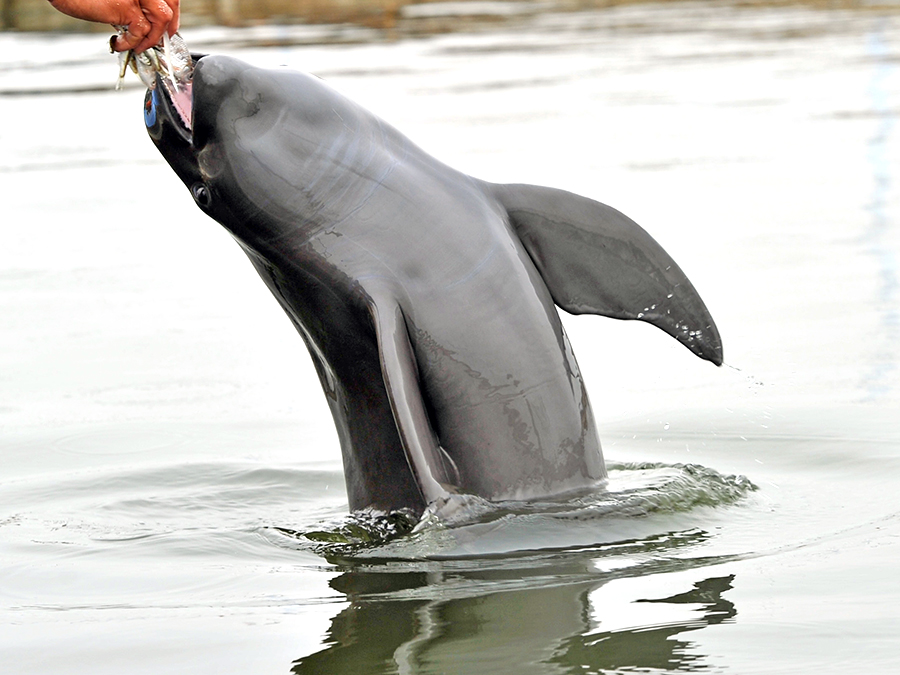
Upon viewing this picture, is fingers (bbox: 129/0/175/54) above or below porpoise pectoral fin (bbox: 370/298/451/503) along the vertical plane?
above

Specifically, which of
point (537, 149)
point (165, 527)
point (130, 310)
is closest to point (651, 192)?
point (537, 149)

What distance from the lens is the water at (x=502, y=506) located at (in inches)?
172

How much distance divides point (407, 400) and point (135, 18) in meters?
1.63

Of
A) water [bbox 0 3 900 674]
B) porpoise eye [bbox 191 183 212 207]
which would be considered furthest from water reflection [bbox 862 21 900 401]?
porpoise eye [bbox 191 183 212 207]

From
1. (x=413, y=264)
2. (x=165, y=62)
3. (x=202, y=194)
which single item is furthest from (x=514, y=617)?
(x=165, y=62)

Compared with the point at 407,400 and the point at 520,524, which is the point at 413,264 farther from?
the point at 520,524

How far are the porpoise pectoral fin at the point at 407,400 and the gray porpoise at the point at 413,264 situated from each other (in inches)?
0.6

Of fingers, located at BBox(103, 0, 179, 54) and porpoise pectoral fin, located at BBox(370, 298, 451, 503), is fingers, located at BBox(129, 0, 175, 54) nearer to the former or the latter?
fingers, located at BBox(103, 0, 179, 54)

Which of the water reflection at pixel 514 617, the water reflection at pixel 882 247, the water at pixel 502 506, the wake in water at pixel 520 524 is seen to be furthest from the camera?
the water reflection at pixel 882 247

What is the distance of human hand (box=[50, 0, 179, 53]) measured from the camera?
211 inches

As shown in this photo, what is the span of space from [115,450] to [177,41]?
2342 millimetres

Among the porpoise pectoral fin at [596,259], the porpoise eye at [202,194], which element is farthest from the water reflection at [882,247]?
the porpoise eye at [202,194]

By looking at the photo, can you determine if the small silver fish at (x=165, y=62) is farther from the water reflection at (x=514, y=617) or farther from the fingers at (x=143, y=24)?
the water reflection at (x=514, y=617)

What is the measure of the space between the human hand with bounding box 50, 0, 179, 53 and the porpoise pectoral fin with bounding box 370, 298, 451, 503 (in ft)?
4.01
